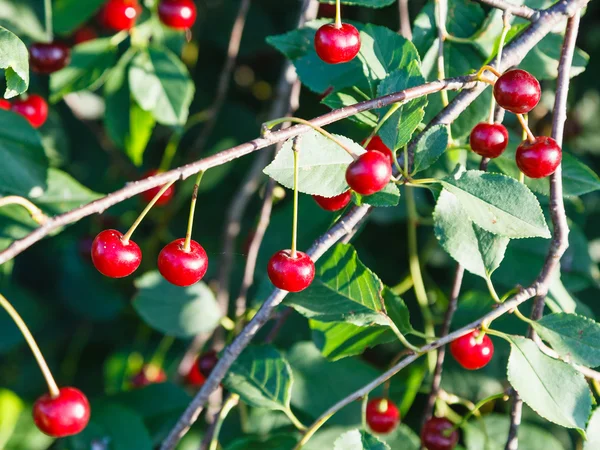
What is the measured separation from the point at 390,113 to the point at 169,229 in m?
1.55

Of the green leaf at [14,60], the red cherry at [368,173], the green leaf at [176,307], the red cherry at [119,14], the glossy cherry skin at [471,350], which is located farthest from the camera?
the red cherry at [119,14]

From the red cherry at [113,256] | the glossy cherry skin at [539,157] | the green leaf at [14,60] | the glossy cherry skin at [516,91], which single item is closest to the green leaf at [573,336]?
the glossy cherry skin at [539,157]

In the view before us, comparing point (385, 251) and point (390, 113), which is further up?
point (390, 113)

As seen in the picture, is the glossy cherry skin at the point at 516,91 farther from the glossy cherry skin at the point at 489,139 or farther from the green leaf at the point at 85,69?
the green leaf at the point at 85,69

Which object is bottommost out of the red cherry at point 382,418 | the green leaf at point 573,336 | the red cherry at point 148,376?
the red cherry at point 148,376

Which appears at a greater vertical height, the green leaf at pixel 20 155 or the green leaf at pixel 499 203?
the green leaf at pixel 499 203

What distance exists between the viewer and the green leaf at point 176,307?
5.03 feet

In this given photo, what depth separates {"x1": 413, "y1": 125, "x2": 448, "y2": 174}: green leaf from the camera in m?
1.02

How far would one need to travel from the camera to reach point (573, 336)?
1054 mm

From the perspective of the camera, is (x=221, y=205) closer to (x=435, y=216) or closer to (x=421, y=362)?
(x=421, y=362)

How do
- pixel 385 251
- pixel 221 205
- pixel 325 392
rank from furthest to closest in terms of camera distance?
1. pixel 221 205
2. pixel 385 251
3. pixel 325 392

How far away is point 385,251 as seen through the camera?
7.30 feet

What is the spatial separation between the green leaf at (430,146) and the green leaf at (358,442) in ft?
1.45

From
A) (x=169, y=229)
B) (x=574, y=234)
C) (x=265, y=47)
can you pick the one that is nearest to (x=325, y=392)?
(x=574, y=234)
